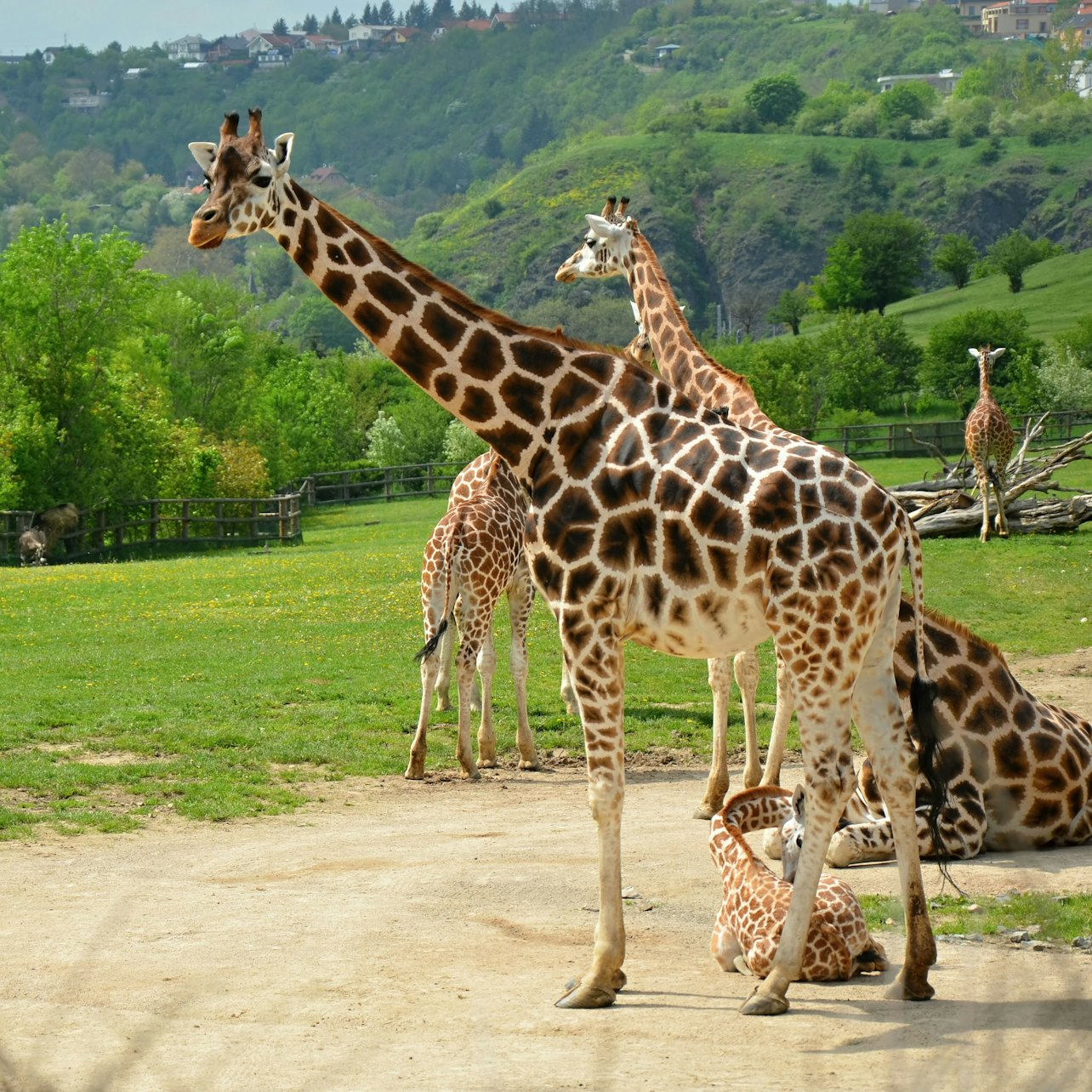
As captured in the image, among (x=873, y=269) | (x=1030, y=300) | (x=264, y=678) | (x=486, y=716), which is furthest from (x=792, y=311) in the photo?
(x=486, y=716)

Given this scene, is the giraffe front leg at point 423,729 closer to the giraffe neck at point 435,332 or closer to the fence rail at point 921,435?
the giraffe neck at point 435,332

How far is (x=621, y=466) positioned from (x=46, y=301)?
1635 inches

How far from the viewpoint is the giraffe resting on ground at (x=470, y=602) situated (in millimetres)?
13398

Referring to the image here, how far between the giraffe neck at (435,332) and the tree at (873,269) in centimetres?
12017

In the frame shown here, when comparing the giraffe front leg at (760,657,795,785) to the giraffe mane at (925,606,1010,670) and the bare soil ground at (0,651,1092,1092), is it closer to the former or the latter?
the bare soil ground at (0,651,1092,1092)

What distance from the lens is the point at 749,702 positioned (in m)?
12.0

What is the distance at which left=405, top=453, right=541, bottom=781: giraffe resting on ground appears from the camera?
13.4m

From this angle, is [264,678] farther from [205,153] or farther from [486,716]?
[205,153]

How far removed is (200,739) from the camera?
14.2m

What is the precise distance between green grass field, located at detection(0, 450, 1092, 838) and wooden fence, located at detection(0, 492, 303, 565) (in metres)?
12.6

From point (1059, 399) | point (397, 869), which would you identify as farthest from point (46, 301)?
point (1059, 399)

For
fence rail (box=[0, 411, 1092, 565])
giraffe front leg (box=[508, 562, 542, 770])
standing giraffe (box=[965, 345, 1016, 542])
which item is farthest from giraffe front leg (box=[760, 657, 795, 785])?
fence rail (box=[0, 411, 1092, 565])

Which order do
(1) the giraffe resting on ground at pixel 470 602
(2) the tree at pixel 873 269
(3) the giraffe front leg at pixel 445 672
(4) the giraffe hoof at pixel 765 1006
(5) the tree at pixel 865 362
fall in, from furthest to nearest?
(2) the tree at pixel 873 269, (5) the tree at pixel 865 362, (3) the giraffe front leg at pixel 445 672, (1) the giraffe resting on ground at pixel 470 602, (4) the giraffe hoof at pixel 765 1006

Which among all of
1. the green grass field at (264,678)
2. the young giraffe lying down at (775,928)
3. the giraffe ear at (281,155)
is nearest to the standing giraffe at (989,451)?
the green grass field at (264,678)
